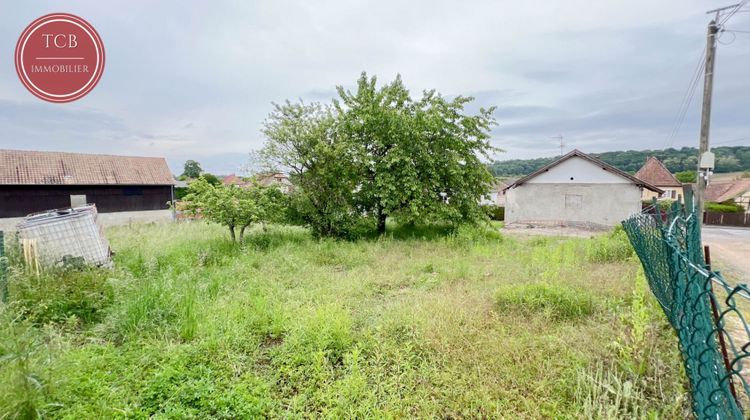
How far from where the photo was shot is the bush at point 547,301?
3.34 metres

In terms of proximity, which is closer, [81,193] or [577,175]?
[577,175]

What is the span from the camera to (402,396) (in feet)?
7.57

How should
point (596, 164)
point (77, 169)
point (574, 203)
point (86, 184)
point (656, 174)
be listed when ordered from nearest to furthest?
1. point (596, 164)
2. point (574, 203)
3. point (86, 184)
4. point (77, 169)
5. point (656, 174)

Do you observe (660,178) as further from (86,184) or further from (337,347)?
(86,184)

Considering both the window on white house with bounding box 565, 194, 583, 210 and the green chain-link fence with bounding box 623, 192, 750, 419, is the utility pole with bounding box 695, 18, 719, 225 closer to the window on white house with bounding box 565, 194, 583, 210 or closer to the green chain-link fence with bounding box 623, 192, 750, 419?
the window on white house with bounding box 565, 194, 583, 210

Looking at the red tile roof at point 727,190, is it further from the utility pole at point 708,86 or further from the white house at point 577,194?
the utility pole at point 708,86

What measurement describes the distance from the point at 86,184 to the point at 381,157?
18.4m

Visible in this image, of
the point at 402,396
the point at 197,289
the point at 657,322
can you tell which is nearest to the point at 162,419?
the point at 402,396

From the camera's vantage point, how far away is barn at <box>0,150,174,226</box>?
15625mm

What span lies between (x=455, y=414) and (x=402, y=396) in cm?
42

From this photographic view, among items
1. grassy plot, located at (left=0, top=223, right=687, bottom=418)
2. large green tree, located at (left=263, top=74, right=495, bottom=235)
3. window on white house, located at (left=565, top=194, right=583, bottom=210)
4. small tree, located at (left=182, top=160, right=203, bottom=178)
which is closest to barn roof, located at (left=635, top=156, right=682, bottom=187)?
window on white house, located at (left=565, top=194, right=583, bottom=210)

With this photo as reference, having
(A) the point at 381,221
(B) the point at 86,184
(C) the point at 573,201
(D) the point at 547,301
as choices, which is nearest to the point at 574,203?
(C) the point at 573,201

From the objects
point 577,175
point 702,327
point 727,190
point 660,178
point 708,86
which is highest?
point 708,86

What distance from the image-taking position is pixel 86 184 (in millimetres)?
17094
